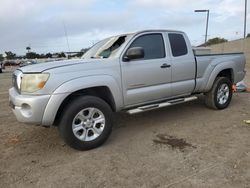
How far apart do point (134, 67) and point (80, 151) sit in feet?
5.58

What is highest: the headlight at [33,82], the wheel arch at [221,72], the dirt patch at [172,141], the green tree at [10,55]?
the headlight at [33,82]

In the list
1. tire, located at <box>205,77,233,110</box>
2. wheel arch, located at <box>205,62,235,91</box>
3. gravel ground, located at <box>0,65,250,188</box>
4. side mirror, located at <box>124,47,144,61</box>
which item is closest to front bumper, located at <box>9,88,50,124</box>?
gravel ground, located at <box>0,65,250,188</box>

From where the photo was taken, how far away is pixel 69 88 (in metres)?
4.16

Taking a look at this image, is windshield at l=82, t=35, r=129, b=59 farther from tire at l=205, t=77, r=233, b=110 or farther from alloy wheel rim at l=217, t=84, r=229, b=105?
alloy wheel rim at l=217, t=84, r=229, b=105

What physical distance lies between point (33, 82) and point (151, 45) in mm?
2379

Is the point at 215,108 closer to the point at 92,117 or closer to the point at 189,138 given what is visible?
the point at 189,138

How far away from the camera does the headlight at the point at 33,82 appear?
4055mm

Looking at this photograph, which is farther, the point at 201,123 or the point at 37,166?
the point at 201,123

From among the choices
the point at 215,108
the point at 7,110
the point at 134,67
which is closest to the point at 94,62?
the point at 134,67

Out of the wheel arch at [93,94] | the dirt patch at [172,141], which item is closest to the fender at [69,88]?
the wheel arch at [93,94]

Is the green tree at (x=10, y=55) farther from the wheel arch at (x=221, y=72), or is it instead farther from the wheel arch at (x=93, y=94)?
the wheel arch at (x=93, y=94)

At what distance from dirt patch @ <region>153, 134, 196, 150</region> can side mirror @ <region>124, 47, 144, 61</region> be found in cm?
146

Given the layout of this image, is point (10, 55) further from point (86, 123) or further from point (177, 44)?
point (86, 123)

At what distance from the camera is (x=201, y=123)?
5.69m
